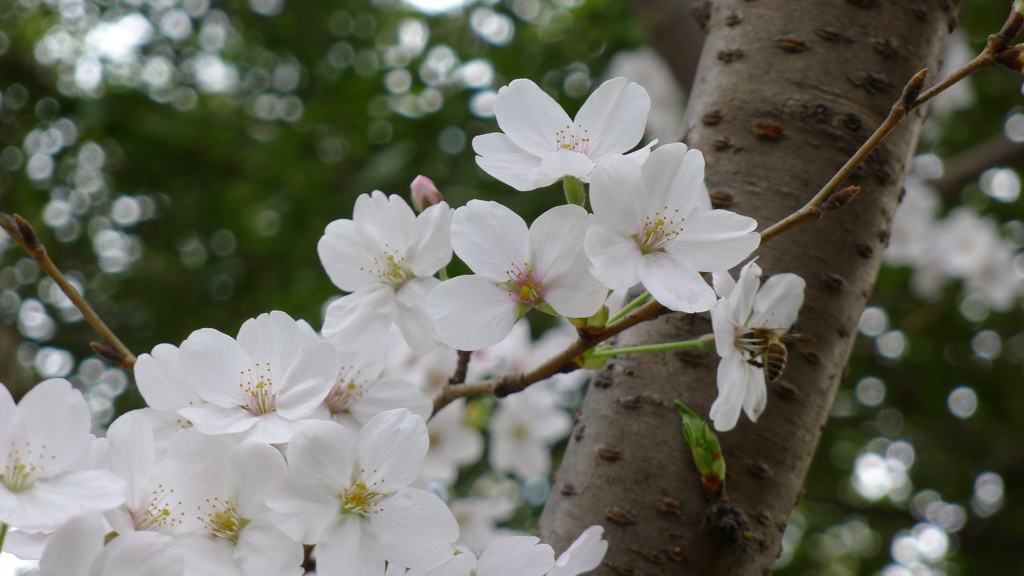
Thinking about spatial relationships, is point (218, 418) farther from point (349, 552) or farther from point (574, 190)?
point (574, 190)

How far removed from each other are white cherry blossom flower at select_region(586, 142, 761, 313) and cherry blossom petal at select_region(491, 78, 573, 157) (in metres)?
0.13

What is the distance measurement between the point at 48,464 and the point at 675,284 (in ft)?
1.70

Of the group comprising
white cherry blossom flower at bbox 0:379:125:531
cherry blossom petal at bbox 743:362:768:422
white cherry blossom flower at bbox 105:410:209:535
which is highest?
white cherry blossom flower at bbox 0:379:125:531

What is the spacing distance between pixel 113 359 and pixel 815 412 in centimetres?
79

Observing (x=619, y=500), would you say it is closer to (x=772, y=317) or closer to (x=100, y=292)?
(x=772, y=317)

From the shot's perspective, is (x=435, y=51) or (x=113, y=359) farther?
(x=435, y=51)

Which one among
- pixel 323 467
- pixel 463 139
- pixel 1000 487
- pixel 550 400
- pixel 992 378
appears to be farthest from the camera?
pixel 1000 487

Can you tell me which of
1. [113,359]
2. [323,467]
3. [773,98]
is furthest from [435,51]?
[323,467]

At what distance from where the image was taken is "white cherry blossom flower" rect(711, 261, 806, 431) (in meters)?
0.75

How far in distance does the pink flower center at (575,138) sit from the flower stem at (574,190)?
0.17ft

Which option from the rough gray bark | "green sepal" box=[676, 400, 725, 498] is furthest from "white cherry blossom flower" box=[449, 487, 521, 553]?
"green sepal" box=[676, 400, 725, 498]

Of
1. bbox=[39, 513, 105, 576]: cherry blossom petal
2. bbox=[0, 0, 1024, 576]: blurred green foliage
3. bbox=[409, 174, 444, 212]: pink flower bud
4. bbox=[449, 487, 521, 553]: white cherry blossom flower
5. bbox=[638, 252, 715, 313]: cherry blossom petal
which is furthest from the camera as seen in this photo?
bbox=[0, 0, 1024, 576]: blurred green foliage

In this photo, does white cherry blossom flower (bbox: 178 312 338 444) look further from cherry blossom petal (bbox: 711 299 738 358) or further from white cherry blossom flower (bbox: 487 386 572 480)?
white cherry blossom flower (bbox: 487 386 572 480)

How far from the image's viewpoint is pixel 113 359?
86cm
